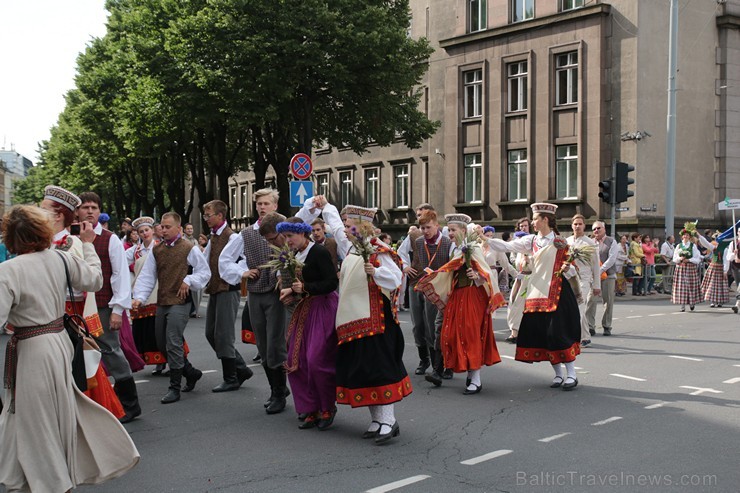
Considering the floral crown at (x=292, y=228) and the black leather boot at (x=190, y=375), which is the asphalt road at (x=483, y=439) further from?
the floral crown at (x=292, y=228)

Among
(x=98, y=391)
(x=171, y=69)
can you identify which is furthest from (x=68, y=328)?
(x=171, y=69)

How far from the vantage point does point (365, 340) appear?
6980 millimetres

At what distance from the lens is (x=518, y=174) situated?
3441 centimetres

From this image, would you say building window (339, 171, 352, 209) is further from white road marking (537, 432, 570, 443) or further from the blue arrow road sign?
white road marking (537, 432, 570, 443)

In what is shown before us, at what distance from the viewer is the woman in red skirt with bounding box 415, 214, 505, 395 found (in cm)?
900

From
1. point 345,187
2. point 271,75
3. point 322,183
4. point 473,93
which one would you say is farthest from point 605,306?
point 322,183

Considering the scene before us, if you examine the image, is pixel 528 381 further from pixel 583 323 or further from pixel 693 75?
pixel 693 75

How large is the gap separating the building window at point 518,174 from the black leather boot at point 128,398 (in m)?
27.8

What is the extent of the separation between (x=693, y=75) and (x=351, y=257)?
2877 centimetres

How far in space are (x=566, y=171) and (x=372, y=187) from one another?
41.8 ft

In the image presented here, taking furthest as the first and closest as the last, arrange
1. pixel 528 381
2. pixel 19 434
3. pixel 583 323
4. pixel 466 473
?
pixel 583 323 → pixel 528 381 → pixel 466 473 → pixel 19 434

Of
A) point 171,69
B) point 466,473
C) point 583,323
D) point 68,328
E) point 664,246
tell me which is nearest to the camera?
point 68,328

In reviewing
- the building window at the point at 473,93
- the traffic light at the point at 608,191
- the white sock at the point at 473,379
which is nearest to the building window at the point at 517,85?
the building window at the point at 473,93

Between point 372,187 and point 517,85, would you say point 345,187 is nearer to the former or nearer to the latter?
point 372,187
